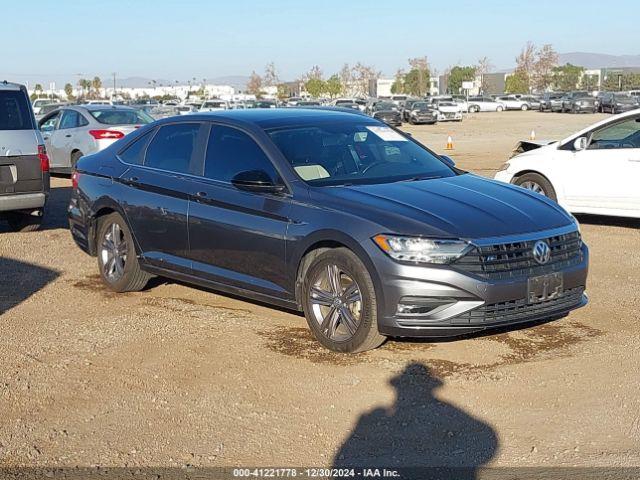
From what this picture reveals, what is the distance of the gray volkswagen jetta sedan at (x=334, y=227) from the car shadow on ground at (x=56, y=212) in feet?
14.1

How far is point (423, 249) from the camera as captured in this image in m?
5.91

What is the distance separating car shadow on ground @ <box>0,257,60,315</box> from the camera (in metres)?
8.15

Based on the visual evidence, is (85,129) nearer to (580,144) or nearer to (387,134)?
(580,144)

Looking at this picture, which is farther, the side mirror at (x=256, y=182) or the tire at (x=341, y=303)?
the side mirror at (x=256, y=182)

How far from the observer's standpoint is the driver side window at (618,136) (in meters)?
11.5

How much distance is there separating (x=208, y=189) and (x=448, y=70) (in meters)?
157

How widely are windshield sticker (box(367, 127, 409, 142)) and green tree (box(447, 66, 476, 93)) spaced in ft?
452

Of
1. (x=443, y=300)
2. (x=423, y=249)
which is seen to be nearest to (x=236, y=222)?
(x=423, y=249)

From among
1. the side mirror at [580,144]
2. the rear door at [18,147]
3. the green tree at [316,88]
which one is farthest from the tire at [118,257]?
the green tree at [316,88]

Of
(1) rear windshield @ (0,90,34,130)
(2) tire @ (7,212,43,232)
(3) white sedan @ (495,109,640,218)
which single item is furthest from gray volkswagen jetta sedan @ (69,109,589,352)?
(3) white sedan @ (495,109,640,218)

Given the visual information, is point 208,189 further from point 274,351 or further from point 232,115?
point 274,351

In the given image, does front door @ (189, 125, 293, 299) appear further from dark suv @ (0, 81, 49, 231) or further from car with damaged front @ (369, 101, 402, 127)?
car with damaged front @ (369, 101, 402, 127)

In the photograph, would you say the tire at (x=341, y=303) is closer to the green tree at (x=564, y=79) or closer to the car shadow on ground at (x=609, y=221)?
the car shadow on ground at (x=609, y=221)

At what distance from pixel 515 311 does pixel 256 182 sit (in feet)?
6.71
